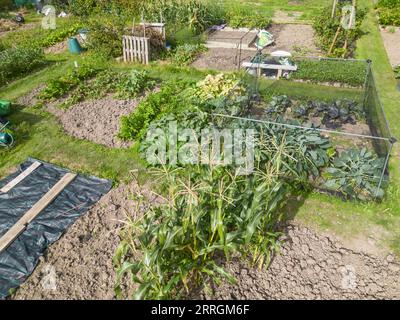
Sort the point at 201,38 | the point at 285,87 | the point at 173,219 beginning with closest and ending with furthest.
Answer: the point at 173,219, the point at 285,87, the point at 201,38

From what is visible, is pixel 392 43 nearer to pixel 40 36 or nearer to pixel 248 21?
pixel 248 21

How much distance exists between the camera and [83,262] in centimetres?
496

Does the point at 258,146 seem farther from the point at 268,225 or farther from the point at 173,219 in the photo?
the point at 173,219

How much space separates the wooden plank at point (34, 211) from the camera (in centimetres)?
524

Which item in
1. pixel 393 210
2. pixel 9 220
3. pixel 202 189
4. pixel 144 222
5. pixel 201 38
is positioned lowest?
pixel 9 220

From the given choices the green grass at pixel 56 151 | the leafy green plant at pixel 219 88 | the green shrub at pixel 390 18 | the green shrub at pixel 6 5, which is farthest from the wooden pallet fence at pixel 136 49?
the green shrub at pixel 6 5

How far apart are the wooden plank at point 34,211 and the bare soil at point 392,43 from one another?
35.1 ft

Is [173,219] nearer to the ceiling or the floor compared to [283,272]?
nearer to the ceiling

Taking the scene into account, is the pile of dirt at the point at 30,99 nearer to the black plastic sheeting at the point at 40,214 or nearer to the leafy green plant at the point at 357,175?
the black plastic sheeting at the point at 40,214

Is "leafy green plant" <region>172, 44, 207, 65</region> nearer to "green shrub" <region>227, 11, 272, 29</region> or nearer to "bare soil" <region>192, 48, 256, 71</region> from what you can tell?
"bare soil" <region>192, 48, 256, 71</region>

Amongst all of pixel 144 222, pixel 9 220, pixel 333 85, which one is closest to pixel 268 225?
pixel 144 222

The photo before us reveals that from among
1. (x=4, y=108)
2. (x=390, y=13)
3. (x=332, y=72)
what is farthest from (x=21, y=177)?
(x=390, y=13)

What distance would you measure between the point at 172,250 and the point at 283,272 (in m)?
1.69

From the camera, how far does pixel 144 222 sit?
4.22m
